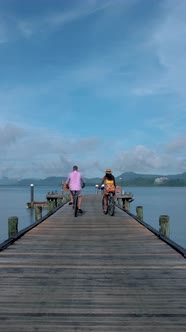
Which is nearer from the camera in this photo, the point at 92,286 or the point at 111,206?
the point at 92,286

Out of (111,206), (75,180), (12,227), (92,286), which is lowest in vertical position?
(92,286)

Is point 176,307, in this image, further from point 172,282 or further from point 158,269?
point 158,269

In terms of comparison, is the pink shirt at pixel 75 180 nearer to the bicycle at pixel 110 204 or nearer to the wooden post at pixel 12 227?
the bicycle at pixel 110 204

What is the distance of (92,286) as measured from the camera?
6.03 meters

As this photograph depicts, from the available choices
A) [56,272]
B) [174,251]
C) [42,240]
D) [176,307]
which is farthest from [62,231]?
[176,307]

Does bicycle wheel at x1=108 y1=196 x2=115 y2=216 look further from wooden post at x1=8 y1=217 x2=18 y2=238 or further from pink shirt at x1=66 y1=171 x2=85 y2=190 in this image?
wooden post at x1=8 y1=217 x2=18 y2=238

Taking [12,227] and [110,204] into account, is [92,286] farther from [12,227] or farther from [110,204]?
[110,204]

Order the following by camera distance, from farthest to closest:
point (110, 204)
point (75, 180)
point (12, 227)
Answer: point (110, 204)
point (75, 180)
point (12, 227)

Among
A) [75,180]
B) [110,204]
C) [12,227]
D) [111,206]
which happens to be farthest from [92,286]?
[111,206]

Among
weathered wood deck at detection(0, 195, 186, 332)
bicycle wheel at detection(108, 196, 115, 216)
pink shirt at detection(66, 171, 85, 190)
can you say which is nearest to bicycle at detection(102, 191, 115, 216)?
bicycle wheel at detection(108, 196, 115, 216)

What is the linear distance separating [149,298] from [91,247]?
13.9 feet

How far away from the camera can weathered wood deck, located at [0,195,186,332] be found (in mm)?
4578

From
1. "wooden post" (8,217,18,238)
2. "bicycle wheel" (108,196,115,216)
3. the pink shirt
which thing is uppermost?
the pink shirt

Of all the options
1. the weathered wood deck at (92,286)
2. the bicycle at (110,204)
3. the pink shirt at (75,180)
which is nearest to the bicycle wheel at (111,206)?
the bicycle at (110,204)
